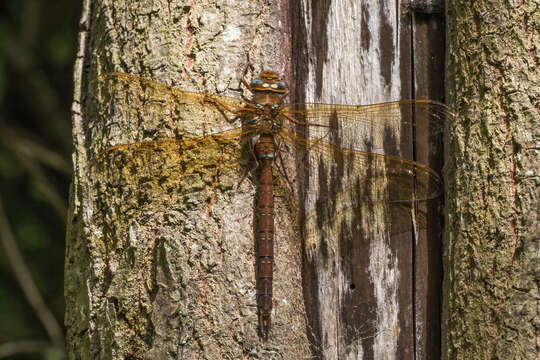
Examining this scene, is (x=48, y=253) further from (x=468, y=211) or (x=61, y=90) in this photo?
(x=468, y=211)

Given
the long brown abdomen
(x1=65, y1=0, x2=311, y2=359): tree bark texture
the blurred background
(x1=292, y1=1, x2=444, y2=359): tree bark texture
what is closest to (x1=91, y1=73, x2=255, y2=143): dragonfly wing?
(x1=65, y1=0, x2=311, y2=359): tree bark texture

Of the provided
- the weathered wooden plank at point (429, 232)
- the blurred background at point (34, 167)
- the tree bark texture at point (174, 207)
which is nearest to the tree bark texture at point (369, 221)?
the weathered wooden plank at point (429, 232)

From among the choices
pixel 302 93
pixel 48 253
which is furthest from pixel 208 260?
pixel 48 253

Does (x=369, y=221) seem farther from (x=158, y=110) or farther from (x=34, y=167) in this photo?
(x=34, y=167)

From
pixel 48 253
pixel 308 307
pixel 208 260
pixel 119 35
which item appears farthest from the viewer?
pixel 48 253

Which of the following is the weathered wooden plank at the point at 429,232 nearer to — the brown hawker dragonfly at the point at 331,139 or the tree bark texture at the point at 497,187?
the brown hawker dragonfly at the point at 331,139

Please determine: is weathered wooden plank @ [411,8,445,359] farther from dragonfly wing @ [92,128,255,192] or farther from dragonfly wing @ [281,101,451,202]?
dragonfly wing @ [92,128,255,192]

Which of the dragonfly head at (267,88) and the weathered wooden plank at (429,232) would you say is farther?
the weathered wooden plank at (429,232)
